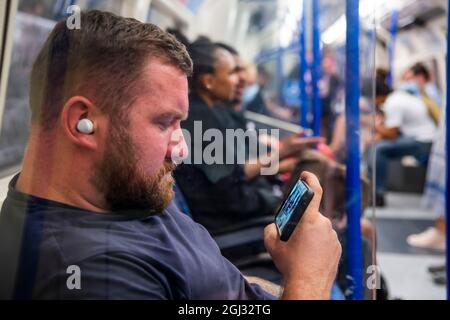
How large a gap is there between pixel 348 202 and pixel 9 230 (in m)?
0.84

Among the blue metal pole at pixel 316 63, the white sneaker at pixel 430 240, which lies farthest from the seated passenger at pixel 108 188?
the white sneaker at pixel 430 240

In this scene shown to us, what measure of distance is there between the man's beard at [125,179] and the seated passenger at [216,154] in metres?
0.08

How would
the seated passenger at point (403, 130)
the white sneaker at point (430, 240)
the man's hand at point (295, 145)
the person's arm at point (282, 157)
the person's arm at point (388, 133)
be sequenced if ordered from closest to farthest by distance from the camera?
the person's arm at point (282, 157) < the man's hand at point (295, 145) < the white sneaker at point (430, 240) < the seated passenger at point (403, 130) < the person's arm at point (388, 133)

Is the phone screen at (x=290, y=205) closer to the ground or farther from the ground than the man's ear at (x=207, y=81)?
closer to the ground

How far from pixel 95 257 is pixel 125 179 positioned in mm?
139

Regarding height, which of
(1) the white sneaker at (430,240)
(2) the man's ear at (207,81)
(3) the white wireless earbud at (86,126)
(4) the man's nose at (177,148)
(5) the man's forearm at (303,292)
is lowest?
(1) the white sneaker at (430,240)

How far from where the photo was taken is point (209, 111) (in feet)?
3.77

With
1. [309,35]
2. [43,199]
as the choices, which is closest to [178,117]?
[43,199]

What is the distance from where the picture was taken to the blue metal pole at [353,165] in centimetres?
129

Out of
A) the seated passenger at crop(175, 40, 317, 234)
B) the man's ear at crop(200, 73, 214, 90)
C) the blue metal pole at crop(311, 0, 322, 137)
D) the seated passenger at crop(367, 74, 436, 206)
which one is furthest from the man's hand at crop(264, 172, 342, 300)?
the seated passenger at crop(367, 74, 436, 206)

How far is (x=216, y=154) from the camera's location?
104cm

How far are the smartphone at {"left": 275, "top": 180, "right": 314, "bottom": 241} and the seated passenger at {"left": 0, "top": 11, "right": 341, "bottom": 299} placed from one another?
0.01 m

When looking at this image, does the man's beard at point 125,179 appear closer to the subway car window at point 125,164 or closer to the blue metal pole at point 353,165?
the subway car window at point 125,164

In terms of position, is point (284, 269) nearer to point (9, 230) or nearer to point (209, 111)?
point (209, 111)
